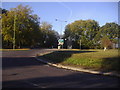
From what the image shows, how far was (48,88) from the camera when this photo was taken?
771cm

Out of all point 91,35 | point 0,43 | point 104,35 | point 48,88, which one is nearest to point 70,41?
point 91,35

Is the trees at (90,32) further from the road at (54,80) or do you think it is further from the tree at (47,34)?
the road at (54,80)

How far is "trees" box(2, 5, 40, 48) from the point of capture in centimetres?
5644

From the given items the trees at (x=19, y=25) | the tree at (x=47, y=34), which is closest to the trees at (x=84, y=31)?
the tree at (x=47, y=34)

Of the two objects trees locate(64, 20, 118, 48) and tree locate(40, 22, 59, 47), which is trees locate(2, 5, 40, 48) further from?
tree locate(40, 22, 59, 47)

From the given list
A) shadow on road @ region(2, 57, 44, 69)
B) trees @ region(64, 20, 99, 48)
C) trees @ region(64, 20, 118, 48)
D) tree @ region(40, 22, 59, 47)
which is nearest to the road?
shadow on road @ region(2, 57, 44, 69)

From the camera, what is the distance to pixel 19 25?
193 feet

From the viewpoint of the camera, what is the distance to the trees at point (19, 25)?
5644 centimetres

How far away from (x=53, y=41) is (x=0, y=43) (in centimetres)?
3887

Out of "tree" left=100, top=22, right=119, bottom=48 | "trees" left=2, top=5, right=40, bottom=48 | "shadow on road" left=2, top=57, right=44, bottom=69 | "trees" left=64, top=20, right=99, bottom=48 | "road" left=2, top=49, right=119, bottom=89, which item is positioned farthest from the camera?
"trees" left=64, top=20, right=99, bottom=48

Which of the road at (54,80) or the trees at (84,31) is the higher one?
the trees at (84,31)

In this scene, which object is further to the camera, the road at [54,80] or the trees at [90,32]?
the trees at [90,32]

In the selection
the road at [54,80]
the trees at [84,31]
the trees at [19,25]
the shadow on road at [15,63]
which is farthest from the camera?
the trees at [84,31]

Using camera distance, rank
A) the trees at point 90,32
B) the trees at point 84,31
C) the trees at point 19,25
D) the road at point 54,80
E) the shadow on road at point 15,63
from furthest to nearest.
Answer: the trees at point 84,31 < the trees at point 90,32 < the trees at point 19,25 < the shadow on road at point 15,63 < the road at point 54,80
